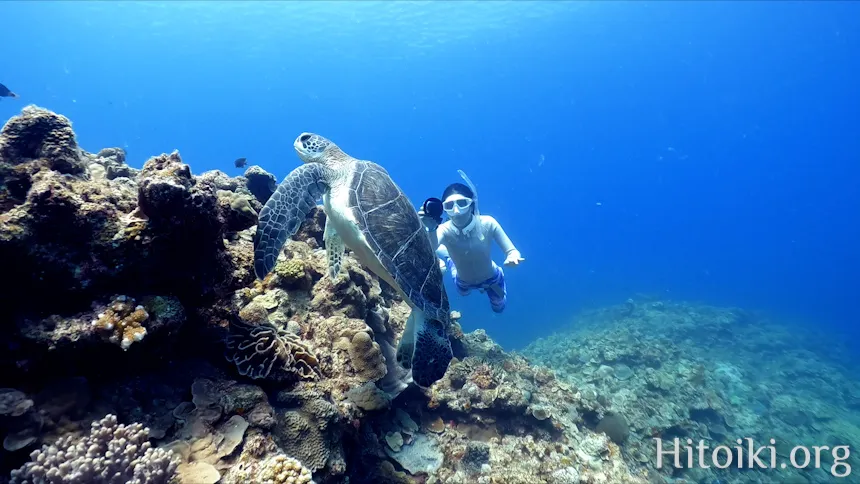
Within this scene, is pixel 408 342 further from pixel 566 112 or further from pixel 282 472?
pixel 566 112

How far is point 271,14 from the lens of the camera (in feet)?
181

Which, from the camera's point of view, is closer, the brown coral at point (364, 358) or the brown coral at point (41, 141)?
the brown coral at point (41, 141)

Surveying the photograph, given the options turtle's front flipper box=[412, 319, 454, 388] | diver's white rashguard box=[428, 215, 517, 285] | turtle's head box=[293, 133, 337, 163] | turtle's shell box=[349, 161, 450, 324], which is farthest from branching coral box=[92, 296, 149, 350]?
diver's white rashguard box=[428, 215, 517, 285]

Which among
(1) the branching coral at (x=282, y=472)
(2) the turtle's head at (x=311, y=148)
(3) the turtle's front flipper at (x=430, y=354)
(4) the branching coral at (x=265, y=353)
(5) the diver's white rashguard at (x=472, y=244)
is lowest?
(1) the branching coral at (x=282, y=472)

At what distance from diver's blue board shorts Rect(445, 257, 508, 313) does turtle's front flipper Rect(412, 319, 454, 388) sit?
4.37 metres

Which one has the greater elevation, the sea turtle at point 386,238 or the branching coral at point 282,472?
the sea turtle at point 386,238

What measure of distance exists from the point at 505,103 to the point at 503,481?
480ft

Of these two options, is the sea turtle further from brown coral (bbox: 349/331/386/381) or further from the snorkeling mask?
the snorkeling mask

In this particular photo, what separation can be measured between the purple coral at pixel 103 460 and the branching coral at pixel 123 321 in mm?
491

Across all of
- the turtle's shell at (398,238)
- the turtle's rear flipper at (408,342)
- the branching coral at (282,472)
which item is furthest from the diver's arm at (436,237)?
the branching coral at (282,472)

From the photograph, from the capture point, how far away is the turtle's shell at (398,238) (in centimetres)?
428

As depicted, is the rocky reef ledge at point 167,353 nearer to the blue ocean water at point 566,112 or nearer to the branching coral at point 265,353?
the branching coral at point 265,353

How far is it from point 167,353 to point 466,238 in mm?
6004

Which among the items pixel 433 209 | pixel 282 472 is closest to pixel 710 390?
pixel 433 209
